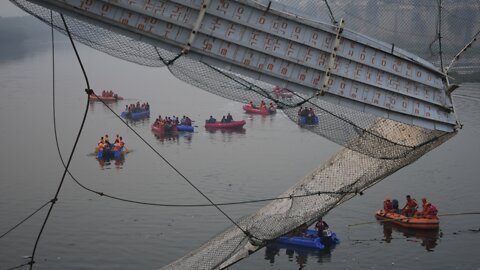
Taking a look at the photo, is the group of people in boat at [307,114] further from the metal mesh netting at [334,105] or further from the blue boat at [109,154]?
the blue boat at [109,154]

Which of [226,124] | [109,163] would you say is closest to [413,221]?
[109,163]

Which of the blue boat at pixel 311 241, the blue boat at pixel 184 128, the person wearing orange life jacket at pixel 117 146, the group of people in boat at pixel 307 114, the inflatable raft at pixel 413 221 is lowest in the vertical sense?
the blue boat at pixel 311 241

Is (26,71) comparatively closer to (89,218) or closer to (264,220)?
(89,218)

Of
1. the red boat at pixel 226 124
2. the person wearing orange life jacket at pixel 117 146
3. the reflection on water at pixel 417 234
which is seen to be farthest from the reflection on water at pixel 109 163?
the reflection on water at pixel 417 234

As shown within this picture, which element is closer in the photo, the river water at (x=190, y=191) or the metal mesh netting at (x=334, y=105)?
the metal mesh netting at (x=334, y=105)

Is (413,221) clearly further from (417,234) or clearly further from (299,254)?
(299,254)

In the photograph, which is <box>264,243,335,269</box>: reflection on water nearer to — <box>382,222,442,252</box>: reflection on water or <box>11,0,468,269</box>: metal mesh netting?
<box>382,222,442,252</box>: reflection on water

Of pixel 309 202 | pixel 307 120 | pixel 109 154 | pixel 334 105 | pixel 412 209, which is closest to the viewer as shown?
pixel 307 120

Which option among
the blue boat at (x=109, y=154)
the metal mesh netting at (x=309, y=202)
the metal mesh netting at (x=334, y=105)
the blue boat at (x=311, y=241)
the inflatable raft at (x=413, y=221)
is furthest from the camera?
the blue boat at (x=109, y=154)
